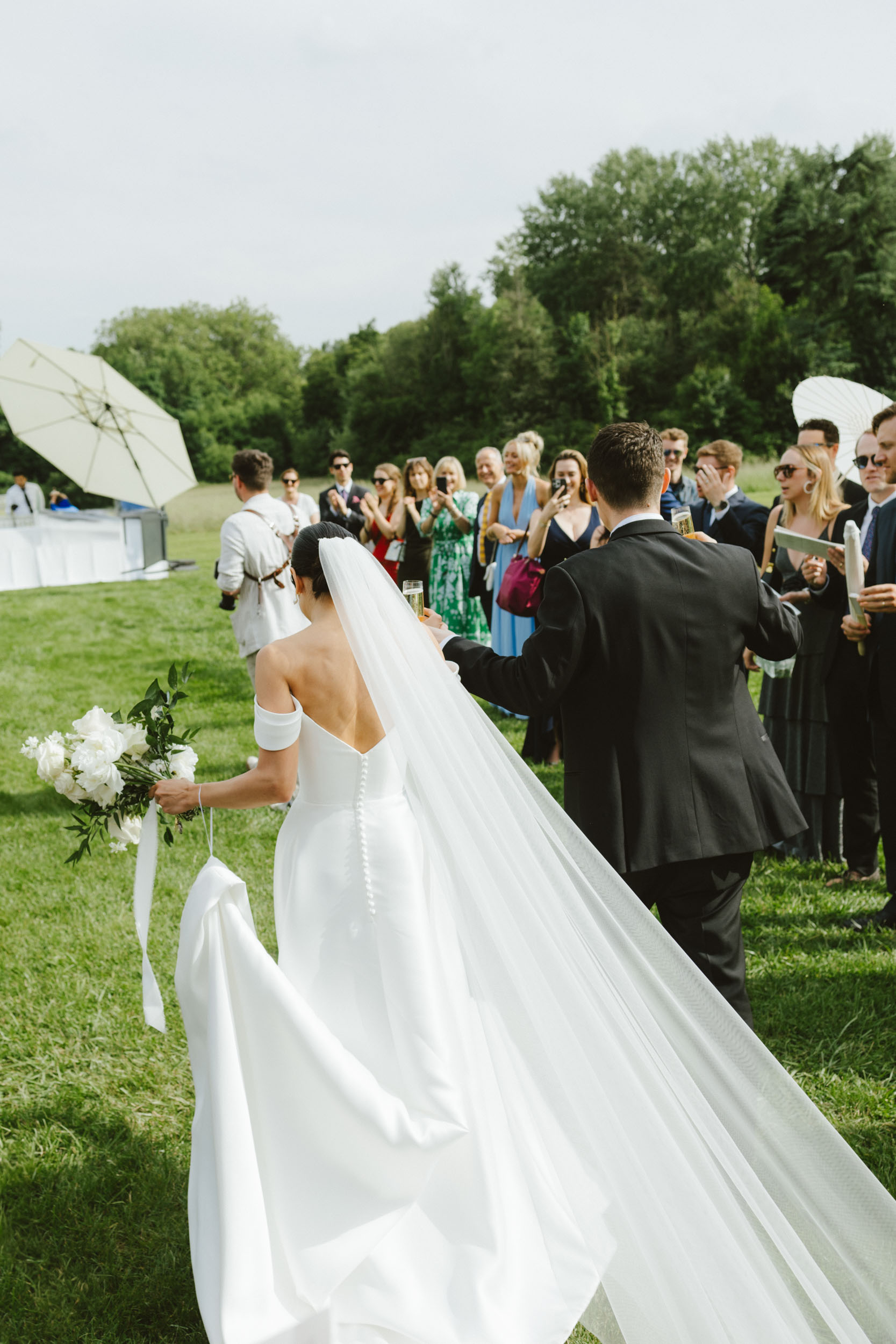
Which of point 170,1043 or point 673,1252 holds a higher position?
point 673,1252

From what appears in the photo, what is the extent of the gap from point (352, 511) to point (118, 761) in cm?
848

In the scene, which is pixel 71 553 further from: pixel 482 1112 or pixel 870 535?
pixel 482 1112

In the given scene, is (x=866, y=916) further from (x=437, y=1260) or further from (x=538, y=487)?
(x=538, y=487)

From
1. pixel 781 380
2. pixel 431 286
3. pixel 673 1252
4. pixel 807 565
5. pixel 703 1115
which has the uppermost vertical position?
pixel 431 286

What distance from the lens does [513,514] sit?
865 cm

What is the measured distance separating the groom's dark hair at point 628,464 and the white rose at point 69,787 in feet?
6.40

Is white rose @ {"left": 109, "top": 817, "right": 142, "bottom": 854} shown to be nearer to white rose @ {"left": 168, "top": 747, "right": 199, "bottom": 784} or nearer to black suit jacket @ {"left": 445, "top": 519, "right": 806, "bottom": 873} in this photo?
white rose @ {"left": 168, "top": 747, "right": 199, "bottom": 784}

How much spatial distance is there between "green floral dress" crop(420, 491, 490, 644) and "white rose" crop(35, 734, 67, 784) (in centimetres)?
693

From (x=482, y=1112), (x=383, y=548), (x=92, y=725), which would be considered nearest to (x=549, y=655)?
(x=482, y=1112)

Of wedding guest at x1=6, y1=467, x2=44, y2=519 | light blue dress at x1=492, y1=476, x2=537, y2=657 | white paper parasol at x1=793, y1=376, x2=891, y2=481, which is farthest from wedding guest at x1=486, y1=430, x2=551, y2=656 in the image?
wedding guest at x1=6, y1=467, x2=44, y2=519

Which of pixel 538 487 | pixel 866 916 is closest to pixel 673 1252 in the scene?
pixel 866 916

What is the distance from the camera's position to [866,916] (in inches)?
192

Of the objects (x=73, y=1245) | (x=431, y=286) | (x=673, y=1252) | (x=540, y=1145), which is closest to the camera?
(x=673, y=1252)

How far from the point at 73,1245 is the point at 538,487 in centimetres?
665
